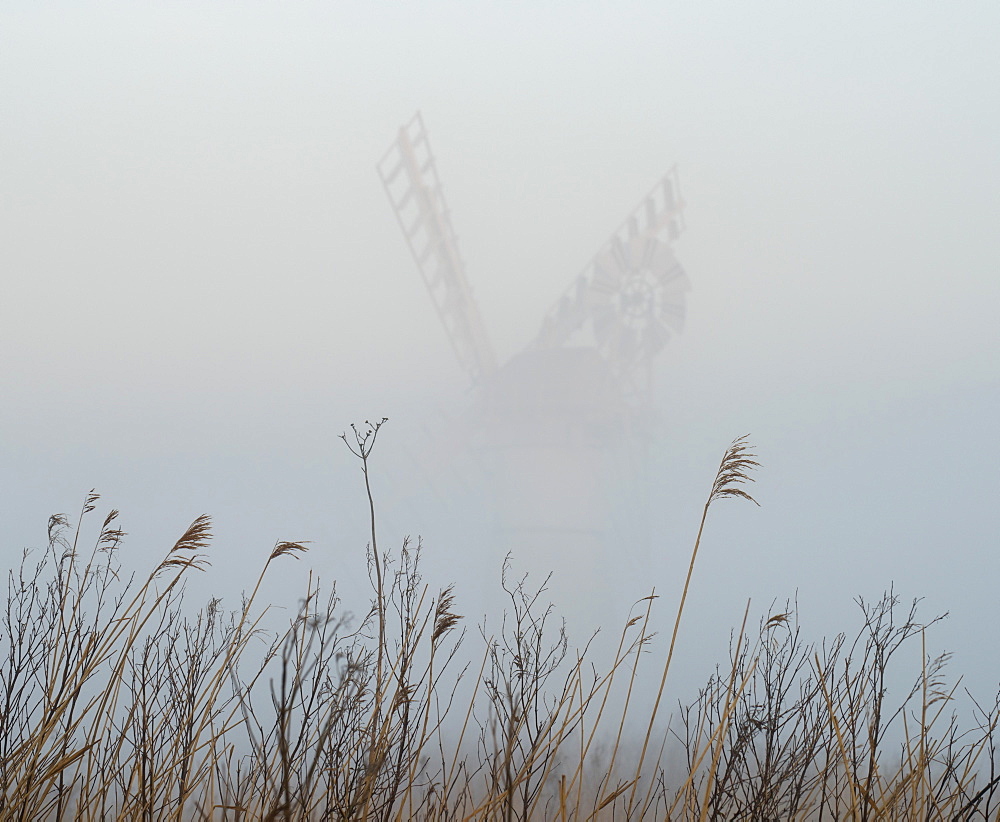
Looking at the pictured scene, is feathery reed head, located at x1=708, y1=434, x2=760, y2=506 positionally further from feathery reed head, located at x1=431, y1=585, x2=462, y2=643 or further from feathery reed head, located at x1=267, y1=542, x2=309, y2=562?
feathery reed head, located at x1=267, y1=542, x2=309, y2=562

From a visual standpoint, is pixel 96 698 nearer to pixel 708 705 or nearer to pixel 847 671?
pixel 708 705

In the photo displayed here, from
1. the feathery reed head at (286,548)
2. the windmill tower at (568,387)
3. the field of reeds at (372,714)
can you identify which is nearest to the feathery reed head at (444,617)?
the field of reeds at (372,714)

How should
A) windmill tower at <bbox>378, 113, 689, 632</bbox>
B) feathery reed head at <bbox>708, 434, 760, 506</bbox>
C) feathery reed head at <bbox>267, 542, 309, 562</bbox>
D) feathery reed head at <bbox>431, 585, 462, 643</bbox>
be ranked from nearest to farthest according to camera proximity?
feathery reed head at <bbox>431, 585, 462, 643</bbox> < feathery reed head at <bbox>267, 542, 309, 562</bbox> < feathery reed head at <bbox>708, 434, 760, 506</bbox> < windmill tower at <bbox>378, 113, 689, 632</bbox>

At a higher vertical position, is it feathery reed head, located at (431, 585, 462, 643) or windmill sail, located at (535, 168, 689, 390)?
windmill sail, located at (535, 168, 689, 390)

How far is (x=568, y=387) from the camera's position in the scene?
1747 cm

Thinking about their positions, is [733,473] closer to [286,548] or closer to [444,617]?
[444,617]

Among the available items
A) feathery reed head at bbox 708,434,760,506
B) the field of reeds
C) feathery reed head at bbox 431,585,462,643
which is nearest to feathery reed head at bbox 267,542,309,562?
the field of reeds

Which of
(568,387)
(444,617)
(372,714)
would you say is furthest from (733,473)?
(568,387)

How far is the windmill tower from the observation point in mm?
16500

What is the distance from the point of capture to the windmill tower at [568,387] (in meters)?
16.5

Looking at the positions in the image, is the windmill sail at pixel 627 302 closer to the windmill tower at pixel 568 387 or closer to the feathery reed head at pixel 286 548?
the windmill tower at pixel 568 387

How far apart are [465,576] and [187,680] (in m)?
61.8

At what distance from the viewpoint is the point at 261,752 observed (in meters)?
1.61

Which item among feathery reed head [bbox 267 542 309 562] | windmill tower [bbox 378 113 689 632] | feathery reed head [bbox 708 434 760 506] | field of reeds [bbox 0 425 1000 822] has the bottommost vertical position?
field of reeds [bbox 0 425 1000 822]
